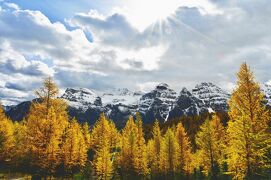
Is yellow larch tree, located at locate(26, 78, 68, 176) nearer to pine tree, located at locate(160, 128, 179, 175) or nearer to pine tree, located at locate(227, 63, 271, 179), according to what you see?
pine tree, located at locate(227, 63, 271, 179)

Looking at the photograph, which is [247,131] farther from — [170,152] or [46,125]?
[170,152]

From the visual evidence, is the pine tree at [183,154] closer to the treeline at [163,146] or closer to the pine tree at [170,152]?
the treeline at [163,146]

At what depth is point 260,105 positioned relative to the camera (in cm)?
3628

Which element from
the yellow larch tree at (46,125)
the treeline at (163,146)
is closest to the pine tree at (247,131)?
the treeline at (163,146)

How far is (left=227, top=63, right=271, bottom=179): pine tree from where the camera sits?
31.5 meters

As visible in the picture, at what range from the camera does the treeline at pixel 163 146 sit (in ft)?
106

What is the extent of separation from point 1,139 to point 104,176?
16773 millimetres

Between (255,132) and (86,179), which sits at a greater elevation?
(255,132)

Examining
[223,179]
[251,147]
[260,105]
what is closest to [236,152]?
[251,147]

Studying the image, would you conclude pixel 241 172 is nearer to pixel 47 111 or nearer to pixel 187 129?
pixel 47 111

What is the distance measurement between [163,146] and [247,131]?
87.8 ft

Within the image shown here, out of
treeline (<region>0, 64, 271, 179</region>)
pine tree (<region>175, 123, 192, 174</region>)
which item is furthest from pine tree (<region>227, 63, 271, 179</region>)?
pine tree (<region>175, 123, 192, 174</region>)

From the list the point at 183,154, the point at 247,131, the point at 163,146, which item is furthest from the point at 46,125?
the point at 183,154

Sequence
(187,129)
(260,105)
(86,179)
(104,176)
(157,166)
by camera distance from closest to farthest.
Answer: (260,105), (104,176), (86,179), (157,166), (187,129)
